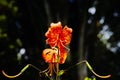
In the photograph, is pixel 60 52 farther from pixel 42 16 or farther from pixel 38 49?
pixel 38 49

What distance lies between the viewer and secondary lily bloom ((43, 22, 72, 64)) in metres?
3.62

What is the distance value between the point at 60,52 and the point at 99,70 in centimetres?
1122

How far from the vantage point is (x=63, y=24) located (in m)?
10.3

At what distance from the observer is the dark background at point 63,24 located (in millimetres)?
10539

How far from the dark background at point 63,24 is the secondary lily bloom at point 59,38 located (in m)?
4.05

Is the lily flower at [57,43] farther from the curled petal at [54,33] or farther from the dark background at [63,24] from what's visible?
the dark background at [63,24]

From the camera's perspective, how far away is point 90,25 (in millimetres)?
10844

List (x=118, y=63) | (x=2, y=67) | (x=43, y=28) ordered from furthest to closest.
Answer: (x=118, y=63), (x=2, y=67), (x=43, y=28)


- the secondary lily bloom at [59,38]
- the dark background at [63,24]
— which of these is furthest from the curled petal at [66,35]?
the dark background at [63,24]

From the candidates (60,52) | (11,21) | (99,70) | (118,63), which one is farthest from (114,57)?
(60,52)

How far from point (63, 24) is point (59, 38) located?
6.63 meters

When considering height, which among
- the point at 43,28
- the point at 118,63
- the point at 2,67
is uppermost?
the point at 43,28

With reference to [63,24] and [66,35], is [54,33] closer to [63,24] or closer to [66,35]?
[66,35]

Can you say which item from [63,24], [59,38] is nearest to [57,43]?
[59,38]
